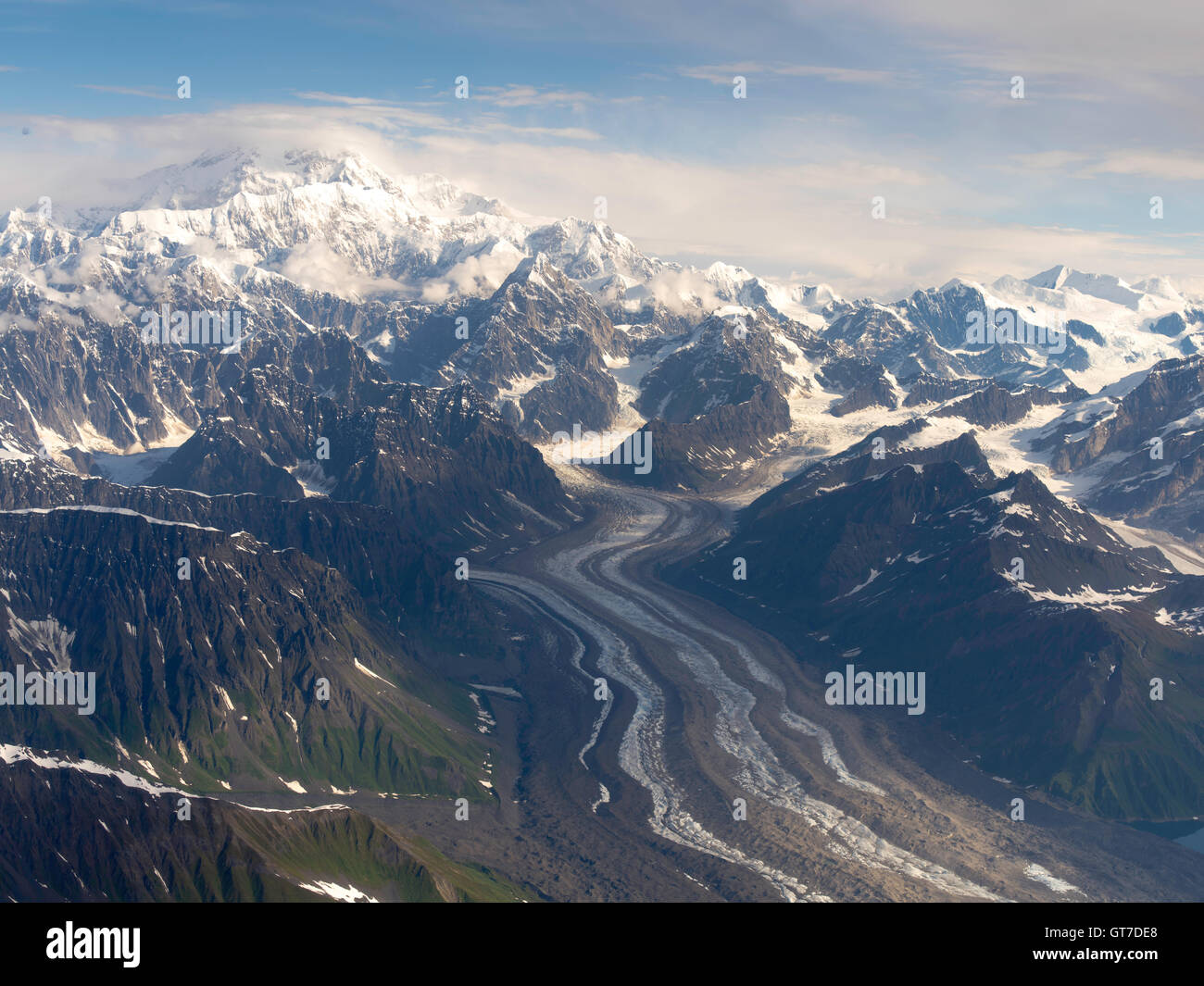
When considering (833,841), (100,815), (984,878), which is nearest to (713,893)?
(833,841)

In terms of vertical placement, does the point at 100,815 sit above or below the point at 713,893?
above

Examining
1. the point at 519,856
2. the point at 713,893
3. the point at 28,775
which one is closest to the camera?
the point at 28,775

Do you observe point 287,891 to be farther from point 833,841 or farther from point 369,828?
point 833,841

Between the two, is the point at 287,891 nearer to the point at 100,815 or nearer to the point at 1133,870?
the point at 100,815

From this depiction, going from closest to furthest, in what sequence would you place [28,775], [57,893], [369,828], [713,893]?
[57,893]
[28,775]
[369,828]
[713,893]

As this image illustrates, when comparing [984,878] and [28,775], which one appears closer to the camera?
[28,775]
